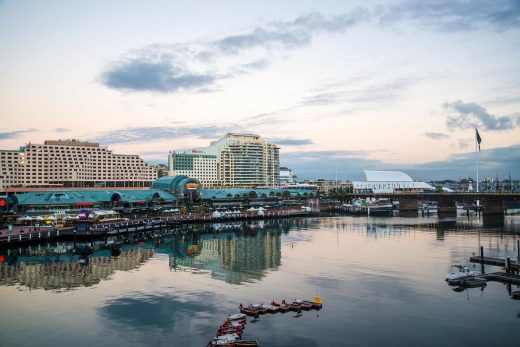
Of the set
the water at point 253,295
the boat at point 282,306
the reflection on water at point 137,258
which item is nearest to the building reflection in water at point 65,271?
the reflection on water at point 137,258

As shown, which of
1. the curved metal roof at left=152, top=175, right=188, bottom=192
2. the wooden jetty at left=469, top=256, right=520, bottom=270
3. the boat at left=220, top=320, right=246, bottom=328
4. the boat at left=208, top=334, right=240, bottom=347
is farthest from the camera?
the curved metal roof at left=152, top=175, right=188, bottom=192

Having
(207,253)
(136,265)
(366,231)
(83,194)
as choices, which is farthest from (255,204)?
(136,265)

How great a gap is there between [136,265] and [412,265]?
3575 centimetres

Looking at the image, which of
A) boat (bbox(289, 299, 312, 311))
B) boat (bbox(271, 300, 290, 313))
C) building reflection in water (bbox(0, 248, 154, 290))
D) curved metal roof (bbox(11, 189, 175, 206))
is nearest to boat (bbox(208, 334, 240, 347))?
boat (bbox(271, 300, 290, 313))

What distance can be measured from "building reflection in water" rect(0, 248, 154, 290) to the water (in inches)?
5.2

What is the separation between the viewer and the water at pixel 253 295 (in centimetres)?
3178

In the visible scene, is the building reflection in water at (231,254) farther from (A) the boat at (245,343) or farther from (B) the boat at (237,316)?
(A) the boat at (245,343)

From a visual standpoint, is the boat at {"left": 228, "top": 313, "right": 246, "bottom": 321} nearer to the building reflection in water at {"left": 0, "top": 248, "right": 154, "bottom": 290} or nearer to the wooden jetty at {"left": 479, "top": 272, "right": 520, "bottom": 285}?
the building reflection in water at {"left": 0, "top": 248, "right": 154, "bottom": 290}

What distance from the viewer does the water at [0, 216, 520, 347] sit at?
3178cm

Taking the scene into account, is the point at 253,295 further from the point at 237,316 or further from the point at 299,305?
the point at 237,316

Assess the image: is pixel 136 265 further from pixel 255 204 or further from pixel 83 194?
pixel 255 204

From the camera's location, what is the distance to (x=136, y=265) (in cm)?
5841

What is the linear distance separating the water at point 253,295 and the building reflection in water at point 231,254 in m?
0.27

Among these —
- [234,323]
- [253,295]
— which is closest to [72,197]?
[253,295]
